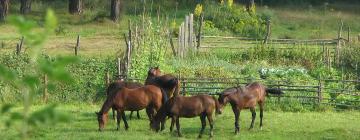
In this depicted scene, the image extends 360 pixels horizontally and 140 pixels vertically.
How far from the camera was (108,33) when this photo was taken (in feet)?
112

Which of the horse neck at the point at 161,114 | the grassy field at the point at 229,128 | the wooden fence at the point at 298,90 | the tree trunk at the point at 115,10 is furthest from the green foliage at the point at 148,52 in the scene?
the tree trunk at the point at 115,10

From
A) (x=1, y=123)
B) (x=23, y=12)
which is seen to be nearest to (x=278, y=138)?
(x=1, y=123)

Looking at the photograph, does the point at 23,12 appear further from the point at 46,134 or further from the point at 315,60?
the point at 46,134

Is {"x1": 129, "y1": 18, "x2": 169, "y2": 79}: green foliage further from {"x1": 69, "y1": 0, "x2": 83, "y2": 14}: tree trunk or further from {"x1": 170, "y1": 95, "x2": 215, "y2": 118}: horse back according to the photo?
{"x1": 69, "y1": 0, "x2": 83, "y2": 14}: tree trunk

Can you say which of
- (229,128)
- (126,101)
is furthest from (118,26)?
(126,101)

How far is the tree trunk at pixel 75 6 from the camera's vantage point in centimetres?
3822

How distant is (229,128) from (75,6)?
2329 centimetres

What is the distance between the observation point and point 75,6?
1513 inches

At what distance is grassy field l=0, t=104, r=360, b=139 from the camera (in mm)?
15144

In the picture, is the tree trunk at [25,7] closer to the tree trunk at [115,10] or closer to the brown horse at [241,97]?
the tree trunk at [115,10]

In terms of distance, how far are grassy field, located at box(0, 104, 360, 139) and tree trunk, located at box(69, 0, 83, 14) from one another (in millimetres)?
19821

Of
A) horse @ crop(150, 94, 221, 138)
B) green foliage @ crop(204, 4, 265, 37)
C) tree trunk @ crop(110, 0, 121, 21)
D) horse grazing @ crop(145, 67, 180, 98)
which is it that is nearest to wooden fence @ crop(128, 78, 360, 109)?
horse grazing @ crop(145, 67, 180, 98)

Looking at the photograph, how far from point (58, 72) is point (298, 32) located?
3282 centimetres

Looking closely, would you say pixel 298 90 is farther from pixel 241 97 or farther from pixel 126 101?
pixel 126 101
